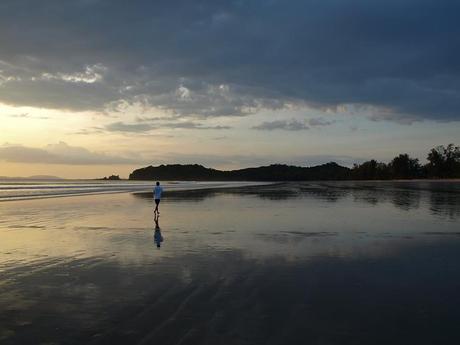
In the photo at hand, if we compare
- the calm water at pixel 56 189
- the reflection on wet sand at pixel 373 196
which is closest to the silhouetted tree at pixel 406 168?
the calm water at pixel 56 189

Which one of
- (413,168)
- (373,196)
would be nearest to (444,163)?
(413,168)

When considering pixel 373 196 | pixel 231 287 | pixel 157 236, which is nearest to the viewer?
pixel 231 287

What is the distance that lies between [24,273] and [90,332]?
468cm

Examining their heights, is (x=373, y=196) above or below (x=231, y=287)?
above

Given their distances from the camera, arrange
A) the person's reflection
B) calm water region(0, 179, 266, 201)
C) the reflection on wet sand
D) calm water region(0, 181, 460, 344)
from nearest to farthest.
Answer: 1. calm water region(0, 181, 460, 344)
2. the person's reflection
3. the reflection on wet sand
4. calm water region(0, 179, 266, 201)

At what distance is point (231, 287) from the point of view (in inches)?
340

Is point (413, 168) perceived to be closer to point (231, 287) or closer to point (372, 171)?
point (372, 171)

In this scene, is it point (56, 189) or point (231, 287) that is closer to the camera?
point (231, 287)

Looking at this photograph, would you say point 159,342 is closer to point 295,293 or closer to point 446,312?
point 295,293

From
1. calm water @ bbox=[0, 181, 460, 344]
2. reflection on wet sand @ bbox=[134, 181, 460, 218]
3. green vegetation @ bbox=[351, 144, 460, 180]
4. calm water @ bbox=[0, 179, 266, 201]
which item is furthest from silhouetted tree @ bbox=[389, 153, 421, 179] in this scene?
calm water @ bbox=[0, 181, 460, 344]

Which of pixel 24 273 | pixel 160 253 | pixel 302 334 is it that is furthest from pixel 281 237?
pixel 302 334

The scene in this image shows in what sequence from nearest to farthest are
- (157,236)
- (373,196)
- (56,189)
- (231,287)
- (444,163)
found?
(231,287) → (157,236) → (373,196) → (56,189) → (444,163)

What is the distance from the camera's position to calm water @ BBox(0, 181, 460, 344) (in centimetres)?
618

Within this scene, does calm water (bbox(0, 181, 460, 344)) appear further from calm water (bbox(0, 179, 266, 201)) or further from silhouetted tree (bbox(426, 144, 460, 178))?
silhouetted tree (bbox(426, 144, 460, 178))
